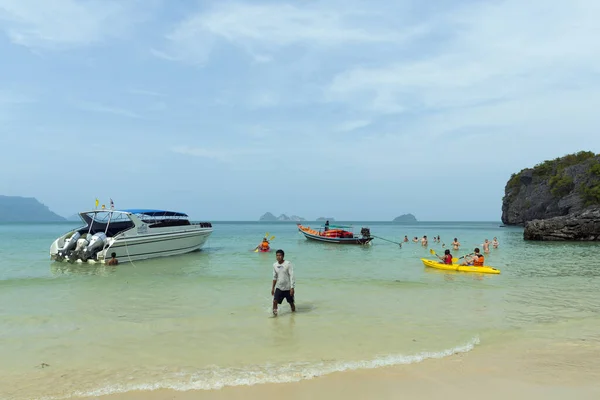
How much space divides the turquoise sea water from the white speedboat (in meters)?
4.10

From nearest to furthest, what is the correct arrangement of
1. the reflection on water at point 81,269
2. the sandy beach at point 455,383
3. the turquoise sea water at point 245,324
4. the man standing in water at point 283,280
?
the sandy beach at point 455,383, the turquoise sea water at point 245,324, the man standing in water at point 283,280, the reflection on water at point 81,269

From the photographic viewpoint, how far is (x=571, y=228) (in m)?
45.1

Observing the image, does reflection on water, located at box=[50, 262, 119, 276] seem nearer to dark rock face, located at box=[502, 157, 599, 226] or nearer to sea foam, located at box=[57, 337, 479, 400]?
sea foam, located at box=[57, 337, 479, 400]

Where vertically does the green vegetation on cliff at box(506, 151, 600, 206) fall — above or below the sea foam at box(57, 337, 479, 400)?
above

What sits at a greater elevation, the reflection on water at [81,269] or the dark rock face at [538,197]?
the dark rock face at [538,197]

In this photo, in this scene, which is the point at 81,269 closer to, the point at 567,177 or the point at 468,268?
the point at 468,268

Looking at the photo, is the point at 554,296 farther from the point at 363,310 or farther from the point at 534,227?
the point at 534,227

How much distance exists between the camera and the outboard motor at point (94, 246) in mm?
22500

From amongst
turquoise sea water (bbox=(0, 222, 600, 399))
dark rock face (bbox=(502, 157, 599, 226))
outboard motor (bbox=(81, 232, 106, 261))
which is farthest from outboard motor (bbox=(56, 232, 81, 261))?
dark rock face (bbox=(502, 157, 599, 226))

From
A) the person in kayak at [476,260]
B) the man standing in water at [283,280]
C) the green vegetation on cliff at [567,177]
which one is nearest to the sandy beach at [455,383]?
the man standing in water at [283,280]

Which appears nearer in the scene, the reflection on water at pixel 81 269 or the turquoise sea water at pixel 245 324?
the turquoise sea water at pixel 245 324

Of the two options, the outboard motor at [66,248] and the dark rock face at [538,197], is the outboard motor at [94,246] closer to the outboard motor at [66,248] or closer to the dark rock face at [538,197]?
the outboard motor at [66,248]

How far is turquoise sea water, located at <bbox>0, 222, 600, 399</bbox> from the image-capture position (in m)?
6.60

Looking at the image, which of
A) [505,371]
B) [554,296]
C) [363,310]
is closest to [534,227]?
[554,296]
